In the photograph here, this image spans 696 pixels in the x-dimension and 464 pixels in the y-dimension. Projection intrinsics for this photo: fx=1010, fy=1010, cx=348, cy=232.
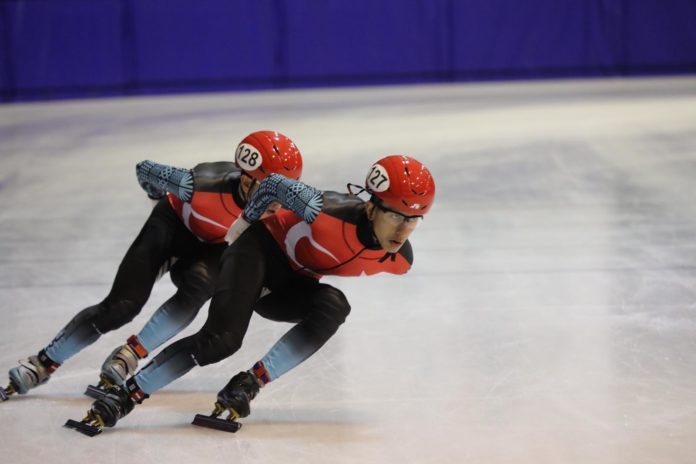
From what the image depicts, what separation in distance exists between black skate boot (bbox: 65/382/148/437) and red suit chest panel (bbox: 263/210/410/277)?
0.83 meters

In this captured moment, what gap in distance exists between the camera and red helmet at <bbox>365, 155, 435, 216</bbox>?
3.84m

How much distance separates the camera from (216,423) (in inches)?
158

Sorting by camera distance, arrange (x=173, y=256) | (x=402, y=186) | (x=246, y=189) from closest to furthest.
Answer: (x=402, y=186), (x=246, y=189), (x=173, y=256)

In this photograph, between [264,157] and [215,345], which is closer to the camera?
[215,345]

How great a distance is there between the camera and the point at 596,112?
13.2 metres

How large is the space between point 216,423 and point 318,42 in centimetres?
1455

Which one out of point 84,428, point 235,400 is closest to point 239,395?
point 235,400

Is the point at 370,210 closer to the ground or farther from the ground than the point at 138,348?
farther from the ground

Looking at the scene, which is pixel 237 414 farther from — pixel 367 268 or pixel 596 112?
pixel 596 112

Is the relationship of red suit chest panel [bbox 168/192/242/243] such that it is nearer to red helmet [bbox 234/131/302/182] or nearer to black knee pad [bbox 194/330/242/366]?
red helmet [bbox 234/131/302/182]

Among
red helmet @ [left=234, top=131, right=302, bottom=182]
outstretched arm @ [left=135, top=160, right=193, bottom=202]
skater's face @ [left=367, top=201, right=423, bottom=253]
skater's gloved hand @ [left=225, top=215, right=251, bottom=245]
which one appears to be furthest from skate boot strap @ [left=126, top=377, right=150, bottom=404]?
skater's face @ [left=367, top=201, right=423, bottom=253]

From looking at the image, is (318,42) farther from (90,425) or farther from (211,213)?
(90,425)

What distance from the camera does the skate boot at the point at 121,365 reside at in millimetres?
4246

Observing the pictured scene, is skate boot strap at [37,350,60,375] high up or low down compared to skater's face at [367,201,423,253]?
down
